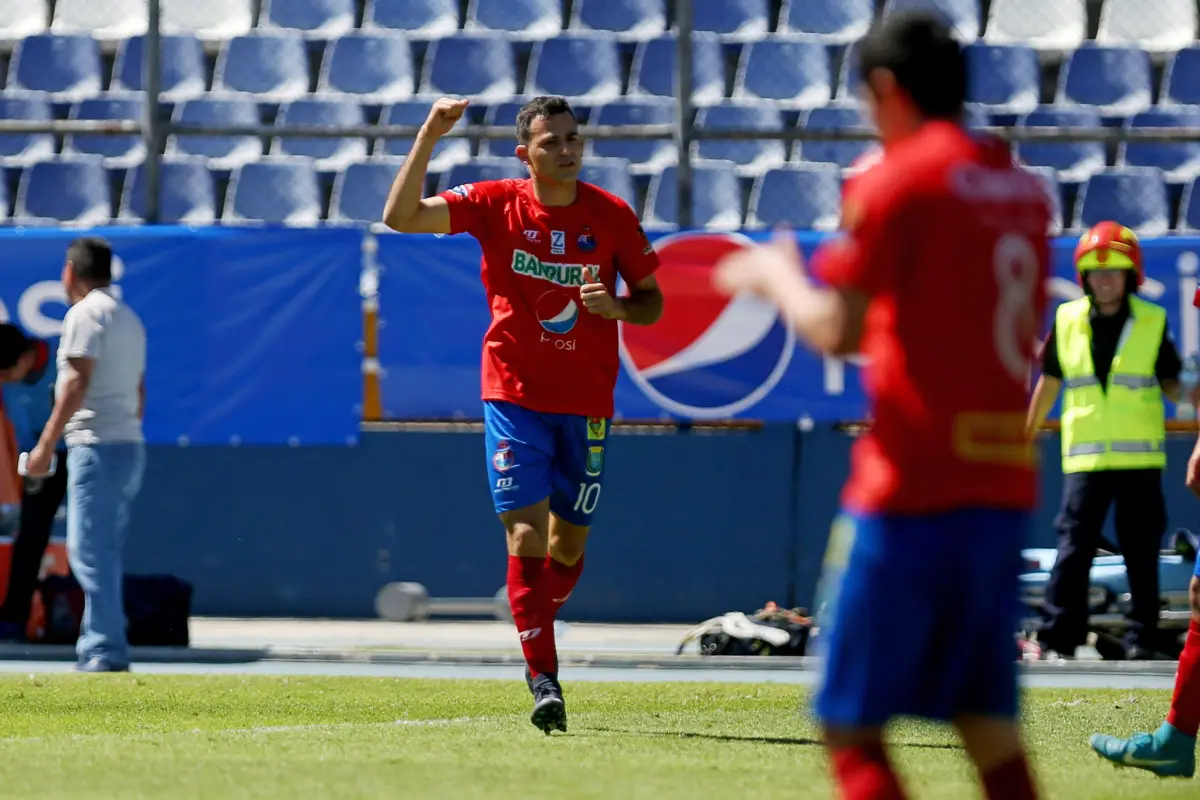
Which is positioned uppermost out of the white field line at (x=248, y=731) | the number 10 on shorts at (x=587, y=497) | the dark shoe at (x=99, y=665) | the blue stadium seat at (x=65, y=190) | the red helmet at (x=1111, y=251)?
the blue stadium seat at (x=65, y=190)

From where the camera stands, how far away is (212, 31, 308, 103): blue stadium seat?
16.1 metres

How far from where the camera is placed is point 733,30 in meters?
16.6

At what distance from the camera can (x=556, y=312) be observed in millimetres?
7246

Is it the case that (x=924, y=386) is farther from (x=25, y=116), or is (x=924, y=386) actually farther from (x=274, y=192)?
(x=25, y=116)

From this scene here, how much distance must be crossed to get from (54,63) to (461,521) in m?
5.97

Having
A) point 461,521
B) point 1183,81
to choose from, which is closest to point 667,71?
point 1183,81

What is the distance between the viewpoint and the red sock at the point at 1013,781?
3.77 m

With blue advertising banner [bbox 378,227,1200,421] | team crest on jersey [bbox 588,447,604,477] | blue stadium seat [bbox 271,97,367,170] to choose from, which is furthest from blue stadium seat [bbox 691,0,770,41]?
team crest on jersey [bbox 588,447,604,477]

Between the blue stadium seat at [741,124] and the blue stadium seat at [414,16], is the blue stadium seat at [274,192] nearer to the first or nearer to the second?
the blue stadium seat at [414,16]

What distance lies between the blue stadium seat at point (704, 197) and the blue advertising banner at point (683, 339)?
2.35m

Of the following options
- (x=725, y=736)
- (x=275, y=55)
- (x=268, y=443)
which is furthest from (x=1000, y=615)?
(x=275, y=55)

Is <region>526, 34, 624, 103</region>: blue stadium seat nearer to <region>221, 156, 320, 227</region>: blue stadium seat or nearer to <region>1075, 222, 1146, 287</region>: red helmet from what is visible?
<region>221, 156, 320, 227</region>: blue stadium seat

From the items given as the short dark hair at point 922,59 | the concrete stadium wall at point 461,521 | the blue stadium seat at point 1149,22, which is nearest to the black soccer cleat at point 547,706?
the short dark hair at point 922,59

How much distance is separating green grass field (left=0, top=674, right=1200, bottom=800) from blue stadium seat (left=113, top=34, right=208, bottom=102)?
7862mm
